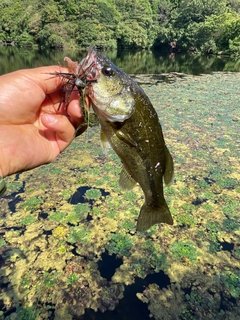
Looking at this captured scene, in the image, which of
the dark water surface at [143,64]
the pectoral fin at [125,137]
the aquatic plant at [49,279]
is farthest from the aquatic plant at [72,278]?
the dark water surface at [143,64]

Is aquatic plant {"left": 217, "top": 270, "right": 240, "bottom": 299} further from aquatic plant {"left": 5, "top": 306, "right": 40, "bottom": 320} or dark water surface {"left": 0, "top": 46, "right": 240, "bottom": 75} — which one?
dark water surface {"left": 0, "top": 46, "right": 240, "bottom": 75}

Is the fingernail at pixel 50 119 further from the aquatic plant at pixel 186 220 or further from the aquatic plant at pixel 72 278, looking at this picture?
the aquatic plant at pixel 186 220

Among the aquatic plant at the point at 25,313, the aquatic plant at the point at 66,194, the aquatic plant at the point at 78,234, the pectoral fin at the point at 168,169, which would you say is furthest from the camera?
the aquatic plant at the point at 66,194

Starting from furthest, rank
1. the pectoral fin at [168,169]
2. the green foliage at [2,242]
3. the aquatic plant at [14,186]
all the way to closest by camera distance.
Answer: the aquatic plant at [14,186] < the green foliage at [2,242] < the pectoral fin at [168,169]

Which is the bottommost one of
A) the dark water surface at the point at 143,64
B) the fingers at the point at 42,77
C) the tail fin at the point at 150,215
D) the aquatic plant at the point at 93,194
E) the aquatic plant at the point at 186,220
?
the dark water surface at the point at 143,64

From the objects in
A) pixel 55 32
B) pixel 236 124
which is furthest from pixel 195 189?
pixel 55 32

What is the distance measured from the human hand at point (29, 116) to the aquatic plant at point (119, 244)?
98.5 inches

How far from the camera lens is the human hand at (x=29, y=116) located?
2418mm

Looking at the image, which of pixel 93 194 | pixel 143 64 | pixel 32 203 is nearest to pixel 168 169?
pixel 93 194

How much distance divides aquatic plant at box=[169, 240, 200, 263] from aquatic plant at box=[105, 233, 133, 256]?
0.76 m

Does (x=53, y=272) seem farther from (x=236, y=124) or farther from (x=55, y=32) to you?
(x=55, y=32)

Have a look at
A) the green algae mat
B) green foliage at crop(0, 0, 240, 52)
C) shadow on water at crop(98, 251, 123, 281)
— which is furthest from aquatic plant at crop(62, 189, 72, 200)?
green foliage at crop(0, 0, 240, 52)

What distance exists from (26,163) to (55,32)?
172ft

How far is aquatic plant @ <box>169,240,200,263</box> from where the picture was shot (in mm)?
4496
